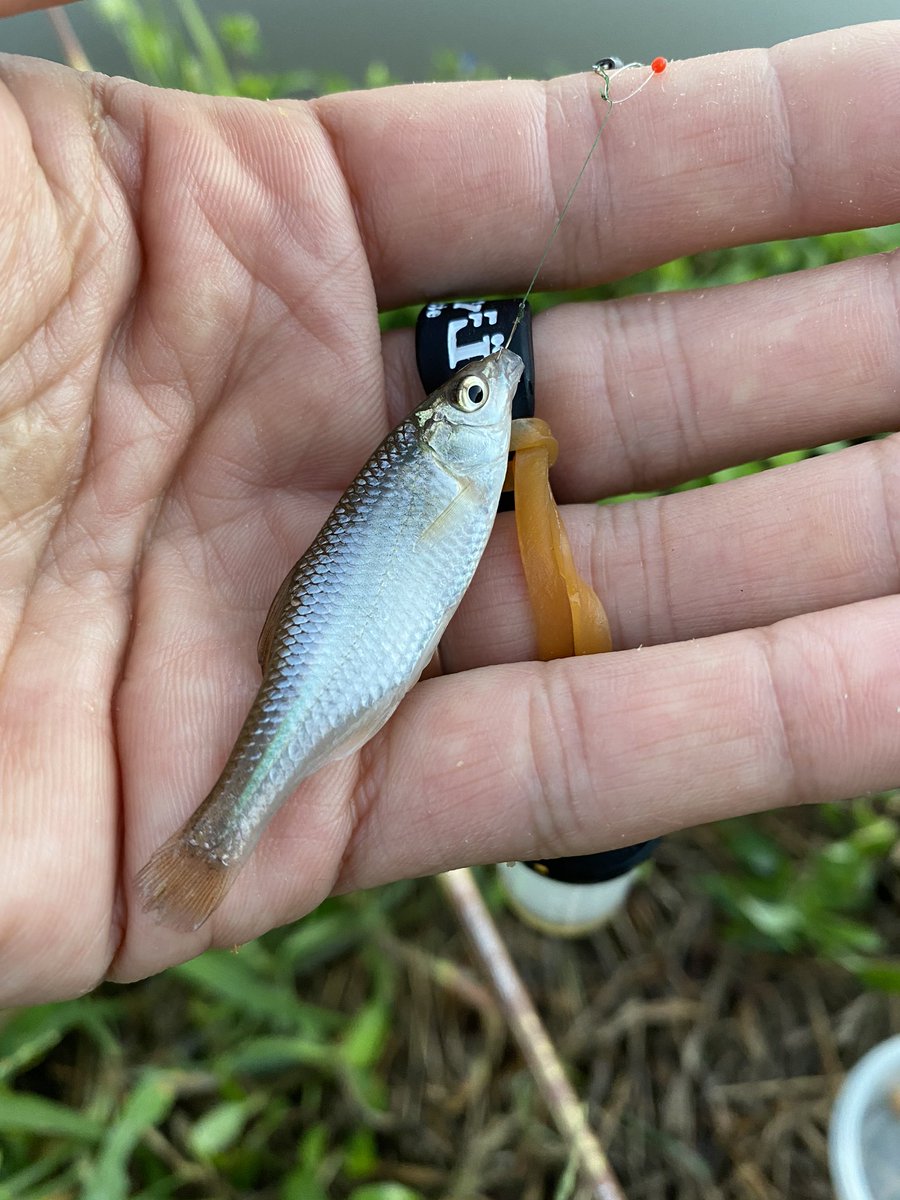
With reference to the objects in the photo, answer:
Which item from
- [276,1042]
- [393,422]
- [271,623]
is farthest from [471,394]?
[276,1042]

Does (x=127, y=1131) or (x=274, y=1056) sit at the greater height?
(x=127, y=1131)

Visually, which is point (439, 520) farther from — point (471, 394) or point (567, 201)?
point (567, 201)

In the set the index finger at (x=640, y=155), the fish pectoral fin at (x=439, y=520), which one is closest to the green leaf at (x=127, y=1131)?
the fish pectoral fin at (x=439, y=520)

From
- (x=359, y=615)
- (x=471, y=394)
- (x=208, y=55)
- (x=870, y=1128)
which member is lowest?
(x=870, y=1128)

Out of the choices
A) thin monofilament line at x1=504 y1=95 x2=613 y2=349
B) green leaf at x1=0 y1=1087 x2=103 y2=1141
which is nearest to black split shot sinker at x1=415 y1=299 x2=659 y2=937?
thin monofilament line at x1=504 y1=95 x2=613 y2=349

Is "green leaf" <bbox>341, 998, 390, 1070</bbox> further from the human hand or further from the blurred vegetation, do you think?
the human hand

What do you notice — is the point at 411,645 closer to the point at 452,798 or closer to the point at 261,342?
the point at 452,798
